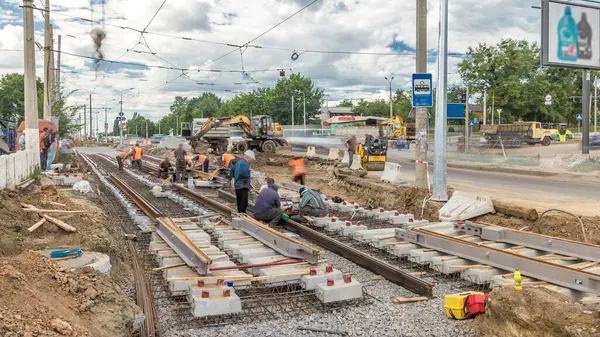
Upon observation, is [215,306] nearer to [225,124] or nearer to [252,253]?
[252,253]

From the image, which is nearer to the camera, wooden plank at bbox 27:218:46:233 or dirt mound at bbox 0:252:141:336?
dirt mound at bbox 0:252:141:336

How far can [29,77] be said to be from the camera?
54.4 feet

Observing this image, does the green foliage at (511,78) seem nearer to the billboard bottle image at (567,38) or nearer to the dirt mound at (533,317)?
the billboard bottle image at (567,38)

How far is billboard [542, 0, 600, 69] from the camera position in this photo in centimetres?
1886

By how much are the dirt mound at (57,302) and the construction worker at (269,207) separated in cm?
512

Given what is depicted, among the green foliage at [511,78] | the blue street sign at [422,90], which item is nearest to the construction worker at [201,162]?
the blue street sign at [422,90]

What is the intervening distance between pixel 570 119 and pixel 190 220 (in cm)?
7834

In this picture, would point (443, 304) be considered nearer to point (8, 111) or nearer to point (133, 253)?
point (133, 253)

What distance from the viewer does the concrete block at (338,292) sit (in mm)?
6066

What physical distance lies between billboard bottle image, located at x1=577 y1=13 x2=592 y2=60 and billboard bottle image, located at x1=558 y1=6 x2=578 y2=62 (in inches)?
11.7

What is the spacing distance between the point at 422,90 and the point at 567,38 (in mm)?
11009

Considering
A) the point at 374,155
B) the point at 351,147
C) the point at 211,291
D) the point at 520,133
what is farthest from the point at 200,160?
the point at 520,133

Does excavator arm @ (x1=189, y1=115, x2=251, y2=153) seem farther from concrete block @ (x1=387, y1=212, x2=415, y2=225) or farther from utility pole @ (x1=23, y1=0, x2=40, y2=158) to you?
concrete block @ (x1=387, y1=212, x2=415, y2=225)

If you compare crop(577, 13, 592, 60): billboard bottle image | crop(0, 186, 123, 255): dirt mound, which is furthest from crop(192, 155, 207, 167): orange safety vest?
crop(577, 13, 592, 60): billboard bottle image
